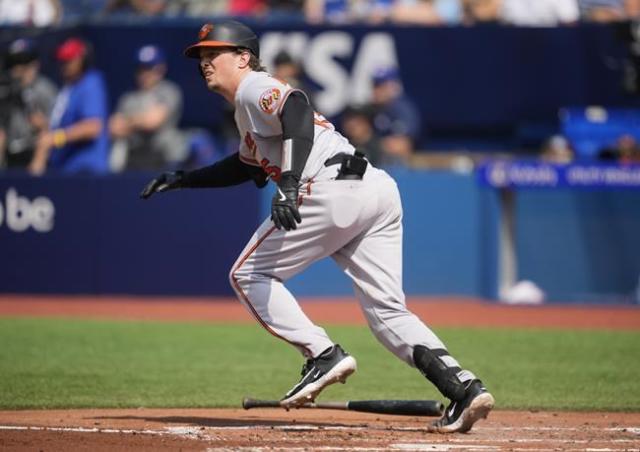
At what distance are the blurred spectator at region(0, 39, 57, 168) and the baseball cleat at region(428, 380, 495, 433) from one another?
891 centimetres

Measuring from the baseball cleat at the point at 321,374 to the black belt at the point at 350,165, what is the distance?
2.63 feet

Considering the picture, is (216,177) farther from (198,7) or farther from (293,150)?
(198,7)

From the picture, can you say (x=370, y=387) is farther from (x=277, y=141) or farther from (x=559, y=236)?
(x=559, y=236)

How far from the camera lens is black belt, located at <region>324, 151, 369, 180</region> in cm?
585

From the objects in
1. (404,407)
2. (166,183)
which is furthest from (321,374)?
(166,183)

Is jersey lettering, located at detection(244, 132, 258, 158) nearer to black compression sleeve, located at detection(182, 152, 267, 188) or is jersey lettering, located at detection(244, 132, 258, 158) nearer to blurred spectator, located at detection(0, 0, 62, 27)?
black compression sleeve, located at detection(182, 152, 267, 188)

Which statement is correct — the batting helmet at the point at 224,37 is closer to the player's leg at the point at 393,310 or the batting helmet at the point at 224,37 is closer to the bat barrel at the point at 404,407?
the player's leg at the point at 393,310

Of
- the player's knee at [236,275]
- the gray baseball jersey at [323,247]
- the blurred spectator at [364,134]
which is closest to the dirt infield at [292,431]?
the gray baseball jersey at [323,247]

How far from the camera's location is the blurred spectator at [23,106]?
13.7m

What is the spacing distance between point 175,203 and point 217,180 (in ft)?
21.4

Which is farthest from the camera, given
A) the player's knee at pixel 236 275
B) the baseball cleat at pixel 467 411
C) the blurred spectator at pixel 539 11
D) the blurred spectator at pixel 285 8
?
the blurred spectator at pixel 285 8

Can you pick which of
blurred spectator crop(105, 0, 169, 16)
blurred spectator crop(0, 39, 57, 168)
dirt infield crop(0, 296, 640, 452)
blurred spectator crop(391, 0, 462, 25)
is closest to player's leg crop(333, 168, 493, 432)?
dirt infield crop(0, 296, 640, 452)

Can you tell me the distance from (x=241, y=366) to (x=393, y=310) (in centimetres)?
313

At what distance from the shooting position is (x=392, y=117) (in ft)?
45.4
